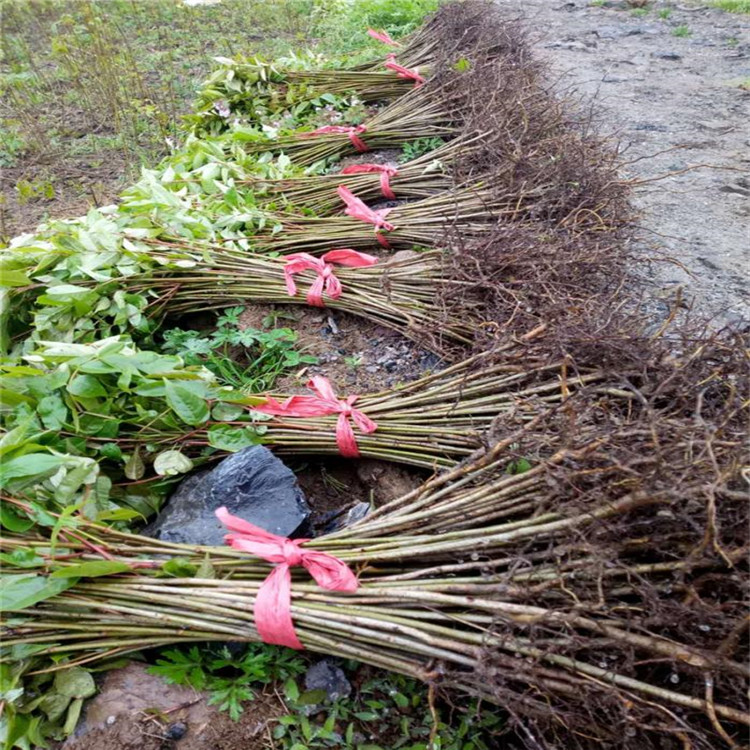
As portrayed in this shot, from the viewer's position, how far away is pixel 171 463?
6.18 ft

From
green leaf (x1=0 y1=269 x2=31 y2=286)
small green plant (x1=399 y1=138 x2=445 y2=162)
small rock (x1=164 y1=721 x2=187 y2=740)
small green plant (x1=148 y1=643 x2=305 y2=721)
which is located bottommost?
small rock (x1=164 y1=721 x2=187 y2=740)

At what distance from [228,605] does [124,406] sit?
80 cm

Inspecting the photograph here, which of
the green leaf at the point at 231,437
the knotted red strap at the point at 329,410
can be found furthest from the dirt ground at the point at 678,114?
the green leaf at the point at 231,437

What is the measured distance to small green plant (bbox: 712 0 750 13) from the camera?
693cm

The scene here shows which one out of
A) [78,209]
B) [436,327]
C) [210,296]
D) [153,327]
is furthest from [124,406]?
[78,209]

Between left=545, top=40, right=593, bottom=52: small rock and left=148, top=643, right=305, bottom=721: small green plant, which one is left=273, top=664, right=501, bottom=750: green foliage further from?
left=545, top=40, right=593, bottom=52: small rock

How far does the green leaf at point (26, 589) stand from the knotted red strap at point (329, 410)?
29.8 inches

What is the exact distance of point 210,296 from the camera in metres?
2.68

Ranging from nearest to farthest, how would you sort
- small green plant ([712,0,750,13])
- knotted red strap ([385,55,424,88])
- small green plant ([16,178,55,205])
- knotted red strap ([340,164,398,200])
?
knotted red strap ([340,164,398,200]), small green plant ([16,178,55,205]), knotted red strap ([385,55,424,88]), small green plant ([712,0,750,13])

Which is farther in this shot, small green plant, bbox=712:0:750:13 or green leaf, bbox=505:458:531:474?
small green plant, bbox=712:0:750:13

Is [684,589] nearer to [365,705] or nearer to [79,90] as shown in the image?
[365,705]

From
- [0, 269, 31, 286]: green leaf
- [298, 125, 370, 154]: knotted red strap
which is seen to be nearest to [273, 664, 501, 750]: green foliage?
[0, 269, 31, 286]: green leaf

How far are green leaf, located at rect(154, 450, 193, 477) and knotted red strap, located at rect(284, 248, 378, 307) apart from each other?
934mm

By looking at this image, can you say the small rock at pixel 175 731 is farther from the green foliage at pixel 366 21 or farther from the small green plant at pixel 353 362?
the green foliage at pixel 366 21
